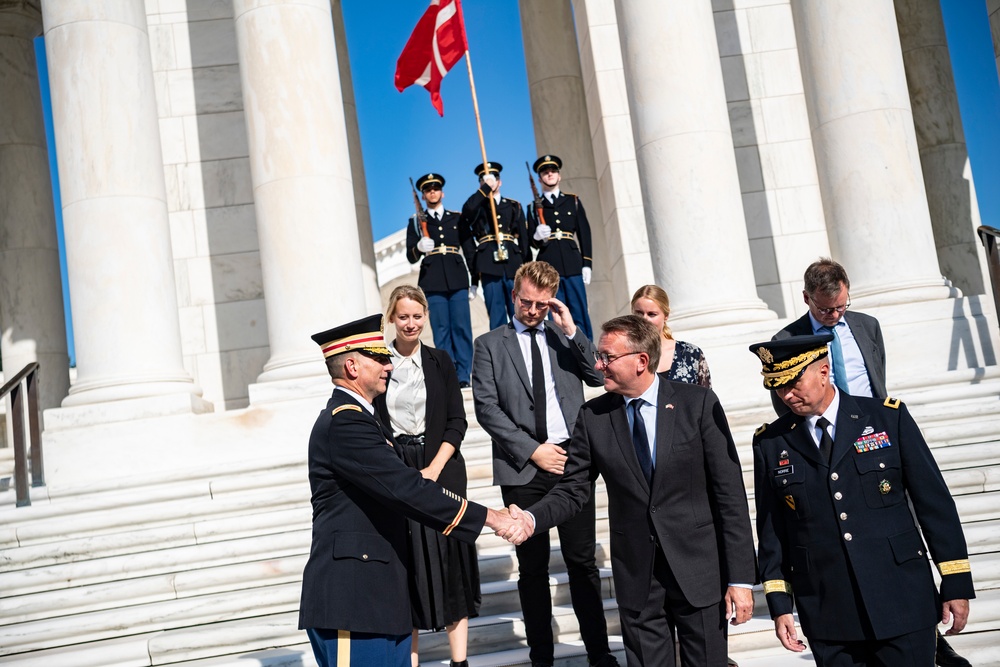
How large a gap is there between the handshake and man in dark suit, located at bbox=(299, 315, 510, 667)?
334 millimetres

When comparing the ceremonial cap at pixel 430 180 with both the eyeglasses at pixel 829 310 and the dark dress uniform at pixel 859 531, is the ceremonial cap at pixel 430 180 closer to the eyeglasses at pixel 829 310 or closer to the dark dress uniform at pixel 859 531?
the eyeglasses at pixel 829 310

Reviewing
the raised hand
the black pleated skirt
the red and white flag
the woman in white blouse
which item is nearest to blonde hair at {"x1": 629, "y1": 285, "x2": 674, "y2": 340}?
the raised hand

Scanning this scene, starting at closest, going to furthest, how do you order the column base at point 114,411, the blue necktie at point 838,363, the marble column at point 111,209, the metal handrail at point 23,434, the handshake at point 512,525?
the handshake at point 512,525, the blue necktie at point 838,363, the metal handrail at point 23,434, the column base at point 114,411, the marble column at point 111,209

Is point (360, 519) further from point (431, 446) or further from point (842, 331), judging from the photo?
point (842, 331)

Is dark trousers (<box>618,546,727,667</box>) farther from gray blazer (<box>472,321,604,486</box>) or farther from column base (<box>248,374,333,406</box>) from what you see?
column base (<box>248,374,333,406</box>)

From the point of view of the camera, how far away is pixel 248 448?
1320cm

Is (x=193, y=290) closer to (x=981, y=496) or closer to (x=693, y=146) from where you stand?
(x=693, y=146)

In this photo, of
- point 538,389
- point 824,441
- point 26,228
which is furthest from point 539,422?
point 26,228

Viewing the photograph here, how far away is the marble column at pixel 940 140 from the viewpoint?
22625mm

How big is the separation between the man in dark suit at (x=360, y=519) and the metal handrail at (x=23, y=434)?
767 centimetres

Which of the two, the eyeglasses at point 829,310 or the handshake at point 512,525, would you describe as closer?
the handshake at point 512,525

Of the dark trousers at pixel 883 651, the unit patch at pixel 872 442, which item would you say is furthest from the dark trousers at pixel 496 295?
the dark trousers at pixel 883 651

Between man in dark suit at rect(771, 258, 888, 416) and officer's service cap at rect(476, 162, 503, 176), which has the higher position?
officer's service cap at rect(476, 162, 503, 176)

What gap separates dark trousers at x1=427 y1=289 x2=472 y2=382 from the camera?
1569 centimetres
